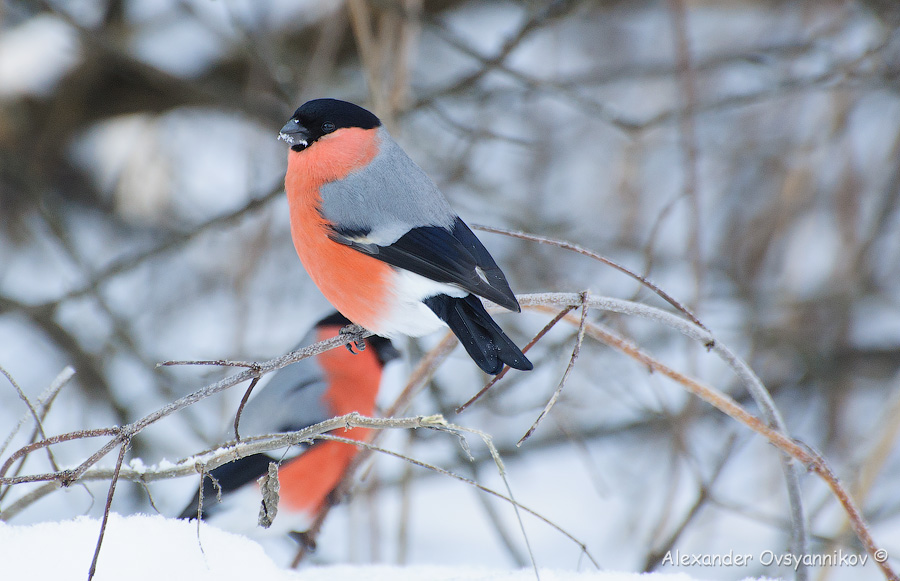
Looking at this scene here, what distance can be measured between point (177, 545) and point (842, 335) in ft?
9.28

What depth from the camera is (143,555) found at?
94cm

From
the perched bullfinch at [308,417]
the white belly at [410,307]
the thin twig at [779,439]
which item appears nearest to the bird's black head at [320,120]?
the white belly at [410,307]

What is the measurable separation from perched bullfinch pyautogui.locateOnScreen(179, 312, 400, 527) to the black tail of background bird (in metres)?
0.77

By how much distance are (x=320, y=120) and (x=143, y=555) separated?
2.95 ft

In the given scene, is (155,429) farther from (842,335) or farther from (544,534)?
(842,335)

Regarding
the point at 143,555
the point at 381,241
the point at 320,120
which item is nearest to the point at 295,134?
the point at 320,120

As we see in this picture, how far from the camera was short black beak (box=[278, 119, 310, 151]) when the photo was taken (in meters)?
1.53

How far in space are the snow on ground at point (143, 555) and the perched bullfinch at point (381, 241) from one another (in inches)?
16.4

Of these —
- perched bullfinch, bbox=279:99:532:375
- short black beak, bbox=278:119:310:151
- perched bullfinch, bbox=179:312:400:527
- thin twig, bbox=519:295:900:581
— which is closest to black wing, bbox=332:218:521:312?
perched bullfinch, bbox=279:99:532:375

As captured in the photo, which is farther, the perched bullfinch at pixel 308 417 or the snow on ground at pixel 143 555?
the perched bullfinch at pixel 308 417

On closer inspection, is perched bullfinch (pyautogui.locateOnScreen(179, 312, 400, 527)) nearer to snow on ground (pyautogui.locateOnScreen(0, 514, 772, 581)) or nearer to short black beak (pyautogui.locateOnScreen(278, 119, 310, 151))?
short black beak (pyautogui.locateOnScreen(278, 119, 310, 151))

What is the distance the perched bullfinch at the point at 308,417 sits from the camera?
2.01 m

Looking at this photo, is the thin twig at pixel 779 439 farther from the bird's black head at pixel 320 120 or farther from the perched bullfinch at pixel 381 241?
the bird's black head at pixel 320 120

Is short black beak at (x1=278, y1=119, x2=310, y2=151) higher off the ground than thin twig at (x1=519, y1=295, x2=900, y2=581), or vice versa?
short black beak at (x1=278, y1=119, x2=310, y2=151)
